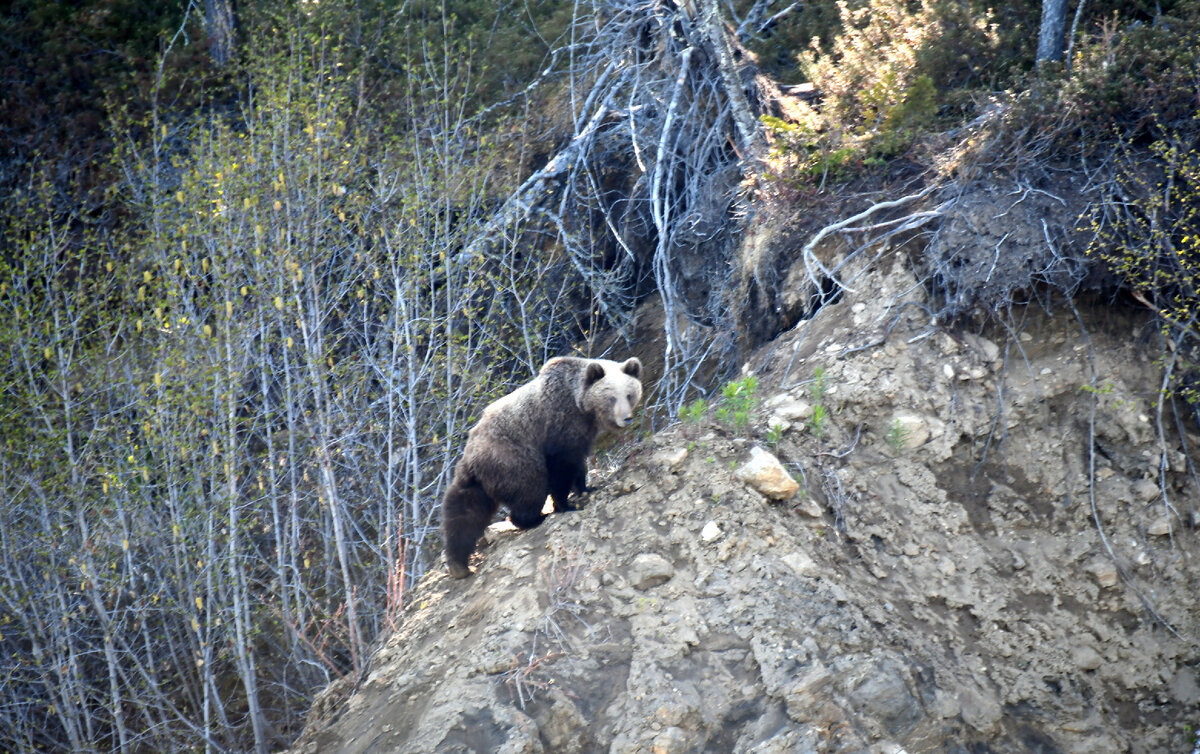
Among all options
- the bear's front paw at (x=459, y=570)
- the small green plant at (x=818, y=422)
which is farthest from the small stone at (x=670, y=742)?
the small green plant at (x=818, y=422)

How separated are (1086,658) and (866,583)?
154 centimetres

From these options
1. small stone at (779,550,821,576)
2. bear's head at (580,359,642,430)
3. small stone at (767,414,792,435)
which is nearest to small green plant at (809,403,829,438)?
small stone at (767,414,792,435)

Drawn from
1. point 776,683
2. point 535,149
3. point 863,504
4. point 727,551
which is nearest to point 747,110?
point 535,149

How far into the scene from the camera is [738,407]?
677 centimetres

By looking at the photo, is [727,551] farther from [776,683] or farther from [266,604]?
[266,604]

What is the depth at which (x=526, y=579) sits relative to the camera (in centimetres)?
622

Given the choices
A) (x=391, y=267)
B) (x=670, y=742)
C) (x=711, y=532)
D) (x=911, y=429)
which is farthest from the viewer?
(x=391, y=267)

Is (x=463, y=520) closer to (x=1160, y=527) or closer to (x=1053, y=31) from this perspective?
(x=1160, y=527)

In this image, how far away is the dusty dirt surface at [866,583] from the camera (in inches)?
210

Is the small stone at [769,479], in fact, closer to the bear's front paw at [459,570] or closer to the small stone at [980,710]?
the small stone at [980,710]

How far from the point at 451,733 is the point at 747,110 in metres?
7.33

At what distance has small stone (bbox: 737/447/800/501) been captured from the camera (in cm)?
617

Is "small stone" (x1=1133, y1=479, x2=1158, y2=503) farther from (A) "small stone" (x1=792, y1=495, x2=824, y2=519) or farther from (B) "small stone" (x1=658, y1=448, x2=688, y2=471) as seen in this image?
(B) "small stone" (x1=658, y1=448, x2=688, y2=471)

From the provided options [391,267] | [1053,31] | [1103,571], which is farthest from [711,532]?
[391,267]
